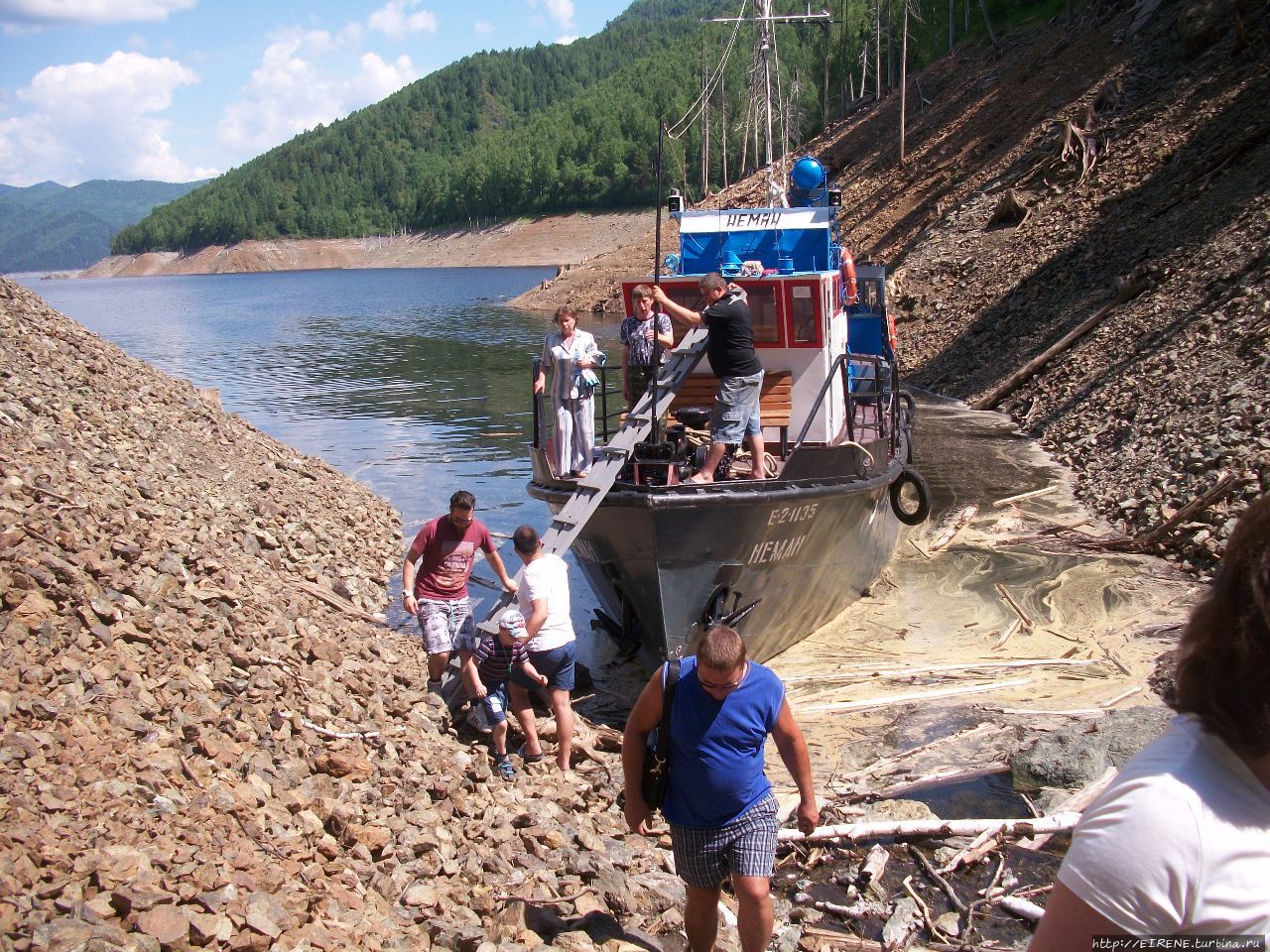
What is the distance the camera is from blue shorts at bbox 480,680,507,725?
293 inches

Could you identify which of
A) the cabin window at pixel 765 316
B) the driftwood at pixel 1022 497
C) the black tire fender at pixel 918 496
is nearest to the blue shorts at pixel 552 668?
the cabin window at pixel 765 316

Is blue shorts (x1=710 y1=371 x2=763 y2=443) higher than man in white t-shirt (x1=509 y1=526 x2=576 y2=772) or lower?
higher

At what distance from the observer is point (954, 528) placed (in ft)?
50.6

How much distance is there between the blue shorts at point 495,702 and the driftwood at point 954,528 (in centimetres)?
830

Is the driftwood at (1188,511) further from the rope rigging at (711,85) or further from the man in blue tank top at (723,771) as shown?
the man in blue tank top at (723,771)

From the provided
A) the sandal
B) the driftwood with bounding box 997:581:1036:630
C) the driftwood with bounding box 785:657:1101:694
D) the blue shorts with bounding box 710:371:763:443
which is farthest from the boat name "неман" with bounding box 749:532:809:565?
the sandal

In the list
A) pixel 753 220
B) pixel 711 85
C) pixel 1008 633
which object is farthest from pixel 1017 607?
pixel 711 85

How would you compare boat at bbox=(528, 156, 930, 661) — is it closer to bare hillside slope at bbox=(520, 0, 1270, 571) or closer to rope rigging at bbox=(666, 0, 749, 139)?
rope rigging at bbox=(666, 0, 749, 139)

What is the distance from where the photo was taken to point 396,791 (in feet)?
20.9

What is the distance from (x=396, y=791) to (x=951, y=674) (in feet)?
18.0

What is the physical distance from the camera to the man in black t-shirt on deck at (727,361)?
9.69 metres

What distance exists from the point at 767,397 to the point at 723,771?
7.44m

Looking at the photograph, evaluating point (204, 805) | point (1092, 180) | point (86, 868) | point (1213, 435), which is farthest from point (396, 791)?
point (1092, 180)

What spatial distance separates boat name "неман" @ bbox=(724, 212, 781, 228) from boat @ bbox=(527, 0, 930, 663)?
15 mm
